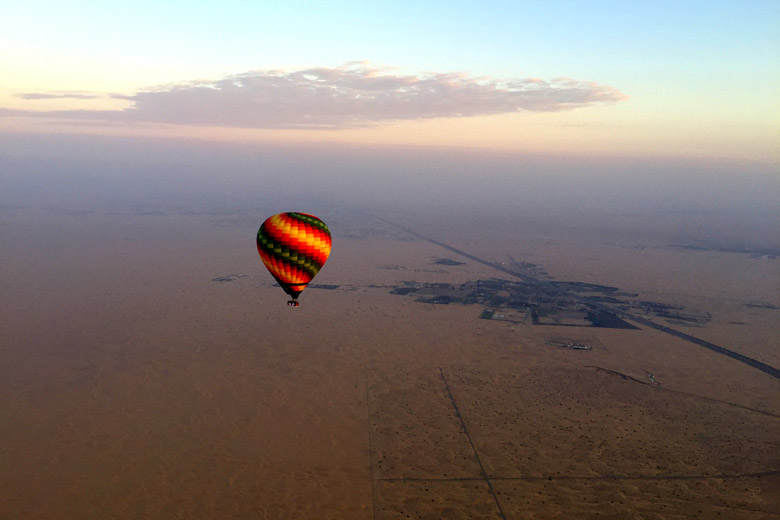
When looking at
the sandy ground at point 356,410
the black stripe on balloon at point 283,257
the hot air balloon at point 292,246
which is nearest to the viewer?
the sandy ground at point 356,410

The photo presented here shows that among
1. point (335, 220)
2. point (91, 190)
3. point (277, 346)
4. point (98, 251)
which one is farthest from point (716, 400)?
point (91, 190)

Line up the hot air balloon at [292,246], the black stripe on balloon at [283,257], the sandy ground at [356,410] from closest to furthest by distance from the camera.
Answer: the sandy ground at [356,410] < the hot air balloon at [292,246] < the black stripe on balloon at [283,257]

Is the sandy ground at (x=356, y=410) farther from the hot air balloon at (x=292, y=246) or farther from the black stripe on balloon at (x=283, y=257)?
the black stripe on balloon at (x=283, y=257)

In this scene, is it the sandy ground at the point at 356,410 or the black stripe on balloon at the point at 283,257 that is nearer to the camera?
the sandy ground at the point at 356,410

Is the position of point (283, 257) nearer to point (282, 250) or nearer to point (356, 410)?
point (282, 250)

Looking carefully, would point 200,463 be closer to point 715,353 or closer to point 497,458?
point 497,458

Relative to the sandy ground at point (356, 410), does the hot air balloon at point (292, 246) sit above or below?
above

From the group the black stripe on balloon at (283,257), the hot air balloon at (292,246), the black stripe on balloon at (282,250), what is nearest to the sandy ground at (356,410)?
the hot air balloon at (292,246)
